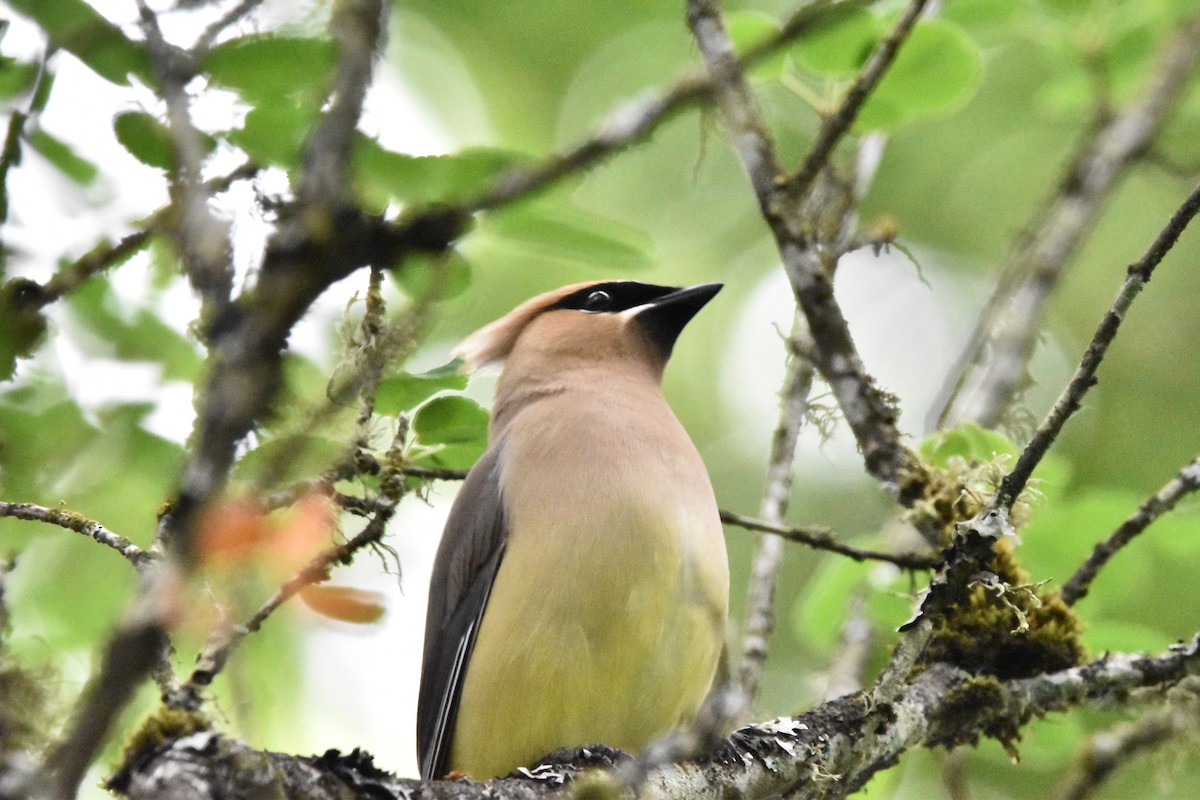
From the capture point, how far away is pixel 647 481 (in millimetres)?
3947

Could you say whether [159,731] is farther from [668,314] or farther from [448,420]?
[668,314]

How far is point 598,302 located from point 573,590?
1766 mm

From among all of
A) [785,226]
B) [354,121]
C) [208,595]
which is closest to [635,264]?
[785,226]

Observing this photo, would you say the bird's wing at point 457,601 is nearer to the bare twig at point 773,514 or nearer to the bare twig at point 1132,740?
the bare twig at point 773,514

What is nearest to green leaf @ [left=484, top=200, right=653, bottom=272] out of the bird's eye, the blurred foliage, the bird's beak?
the blurred foliage

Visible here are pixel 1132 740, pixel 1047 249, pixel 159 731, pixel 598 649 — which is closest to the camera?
pixel 159 731

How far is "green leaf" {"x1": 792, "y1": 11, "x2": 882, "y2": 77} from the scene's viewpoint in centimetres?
408

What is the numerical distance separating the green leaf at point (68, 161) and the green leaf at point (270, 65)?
2.57 feet

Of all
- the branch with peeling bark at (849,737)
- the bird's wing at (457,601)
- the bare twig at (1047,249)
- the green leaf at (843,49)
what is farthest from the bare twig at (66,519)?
the bare twig at (1047,249)

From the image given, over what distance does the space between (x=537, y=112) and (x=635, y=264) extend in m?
7.04

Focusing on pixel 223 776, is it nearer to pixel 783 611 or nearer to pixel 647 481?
pixel 647 481

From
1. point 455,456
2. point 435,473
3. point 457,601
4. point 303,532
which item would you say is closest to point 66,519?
point 303,532

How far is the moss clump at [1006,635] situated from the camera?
355 centimetres

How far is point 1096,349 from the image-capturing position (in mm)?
2889
